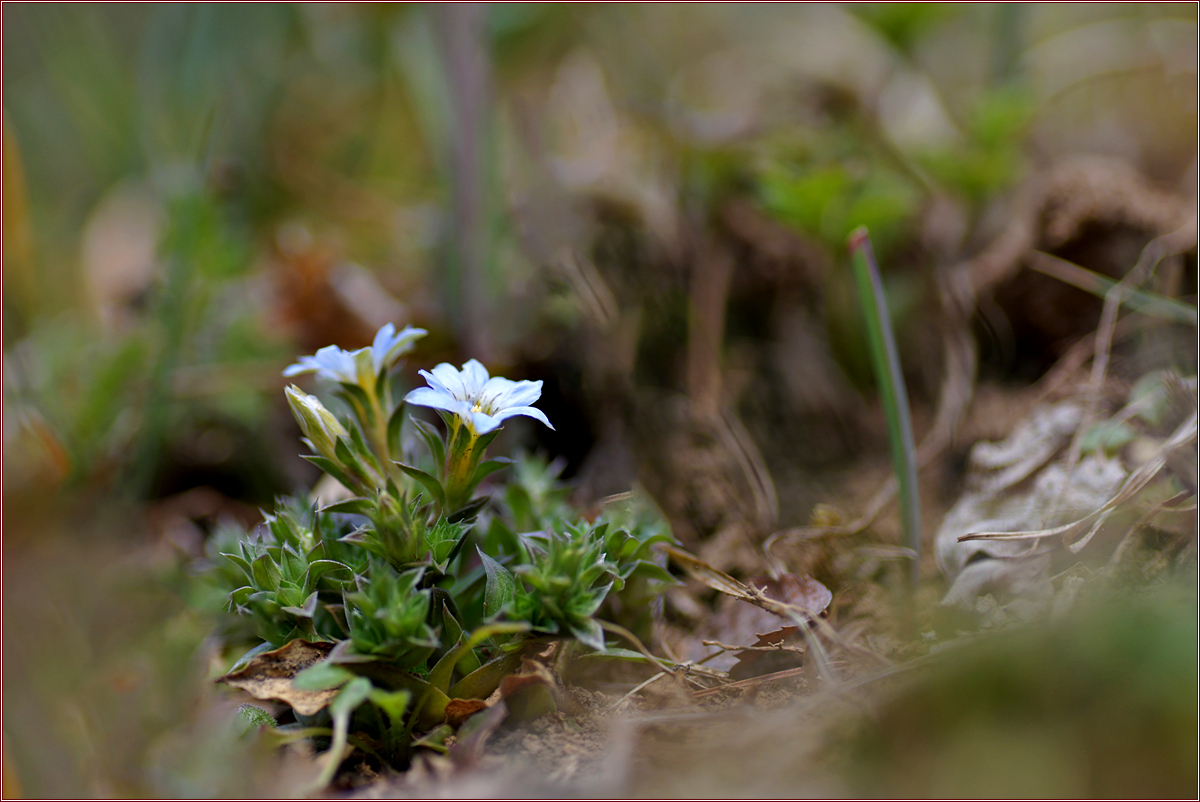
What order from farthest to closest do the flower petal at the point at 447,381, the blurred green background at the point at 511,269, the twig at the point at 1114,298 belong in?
1. the blurred green background at the point at 511,269
2. the twig at the point at 1114,298
3. the flower petal at the point at 447,381

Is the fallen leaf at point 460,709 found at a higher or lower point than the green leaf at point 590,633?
lower

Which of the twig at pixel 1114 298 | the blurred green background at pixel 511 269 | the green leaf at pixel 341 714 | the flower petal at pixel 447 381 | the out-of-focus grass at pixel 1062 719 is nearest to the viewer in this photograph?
the out-of-focus grass at pixel 1062 719

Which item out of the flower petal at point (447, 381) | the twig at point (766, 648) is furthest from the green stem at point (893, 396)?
the flower petal at point (447, 381)

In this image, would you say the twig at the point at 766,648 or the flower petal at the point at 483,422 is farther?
the twig at the point at 766,648

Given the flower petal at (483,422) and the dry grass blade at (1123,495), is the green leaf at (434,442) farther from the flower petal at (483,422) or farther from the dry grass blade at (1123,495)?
the dry grass blade at (1123,495)

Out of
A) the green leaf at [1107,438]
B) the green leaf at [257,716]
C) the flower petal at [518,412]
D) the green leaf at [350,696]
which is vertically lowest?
the green leaf at [1107,438]

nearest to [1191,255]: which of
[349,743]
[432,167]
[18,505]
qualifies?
[349,743]

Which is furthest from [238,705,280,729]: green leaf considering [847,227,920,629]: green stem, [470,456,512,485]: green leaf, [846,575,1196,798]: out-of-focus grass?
[847,227,920,629]: green stem

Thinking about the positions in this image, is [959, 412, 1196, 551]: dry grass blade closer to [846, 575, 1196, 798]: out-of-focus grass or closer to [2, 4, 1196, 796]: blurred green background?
[846, 575, 1196, 798]: out-of-focus grass

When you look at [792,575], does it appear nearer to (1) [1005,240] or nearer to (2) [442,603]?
(2) [442,603]
